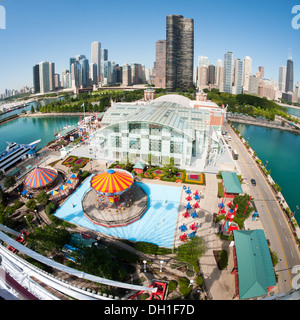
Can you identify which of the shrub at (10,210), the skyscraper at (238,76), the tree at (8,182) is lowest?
the shrub at (10,210)

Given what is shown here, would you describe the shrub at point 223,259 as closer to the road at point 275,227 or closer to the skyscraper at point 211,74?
the road at point 275,227

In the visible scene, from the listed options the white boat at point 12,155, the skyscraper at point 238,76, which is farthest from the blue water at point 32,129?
the skyscraper at point 238,76

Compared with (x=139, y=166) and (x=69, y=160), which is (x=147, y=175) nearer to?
(x=139, y=166)

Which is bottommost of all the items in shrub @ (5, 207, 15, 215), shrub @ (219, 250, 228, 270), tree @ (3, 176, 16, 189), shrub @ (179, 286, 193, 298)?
shrub @ (179, 286, 193, 298)

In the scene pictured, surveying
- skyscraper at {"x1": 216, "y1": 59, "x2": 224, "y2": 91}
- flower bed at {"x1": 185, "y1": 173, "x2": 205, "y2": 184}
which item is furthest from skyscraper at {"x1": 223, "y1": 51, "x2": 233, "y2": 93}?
flower bed at {"x1": 185, "y1": 173, "x2": 205, "y2": 184}

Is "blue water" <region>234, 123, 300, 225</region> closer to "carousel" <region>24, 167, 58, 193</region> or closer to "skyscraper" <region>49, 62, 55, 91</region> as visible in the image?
"carousel" <region>24, 167, 58, 193</region>
